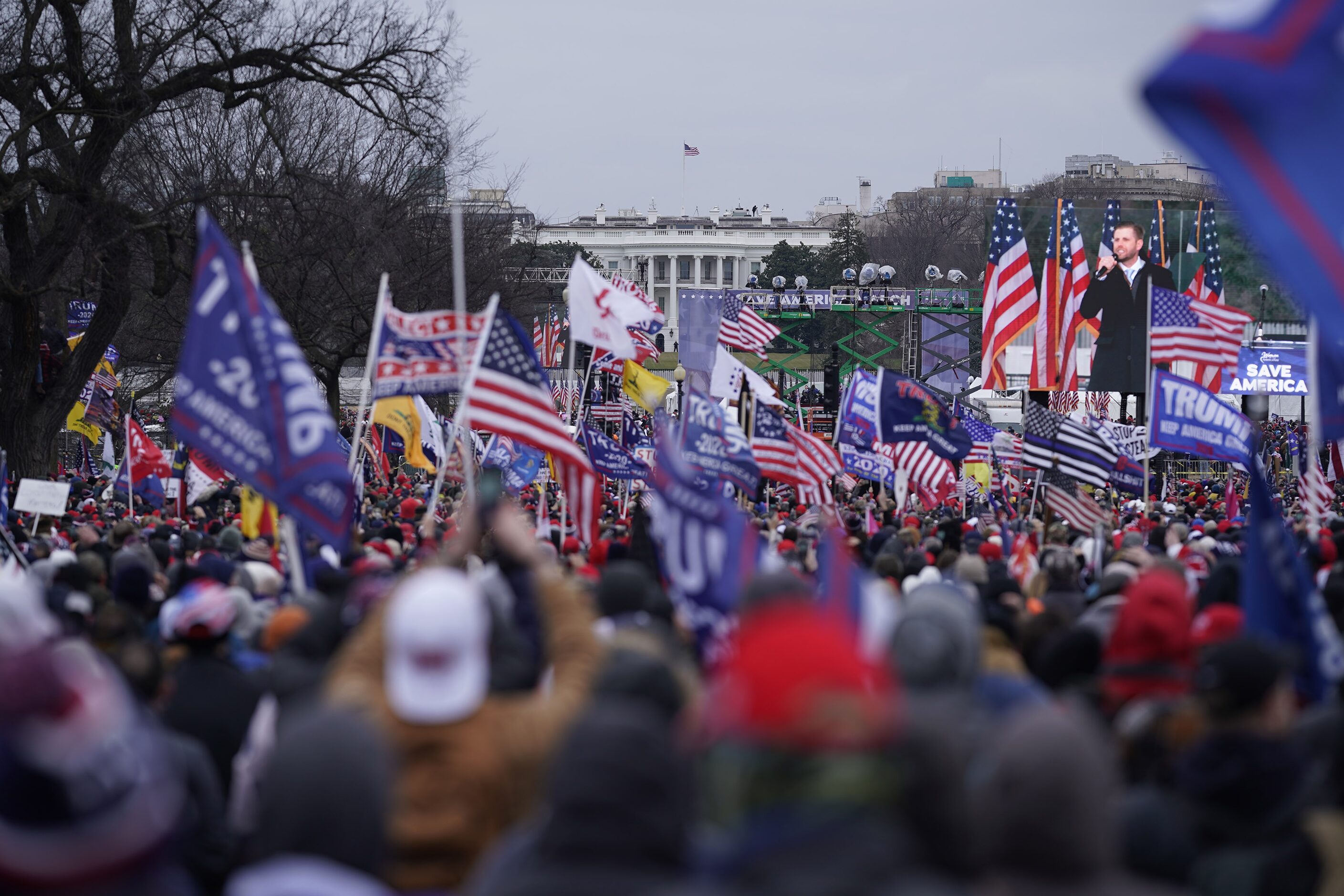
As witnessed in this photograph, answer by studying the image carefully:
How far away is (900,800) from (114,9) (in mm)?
21579

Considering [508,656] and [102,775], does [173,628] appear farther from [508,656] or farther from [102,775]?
[102,775]

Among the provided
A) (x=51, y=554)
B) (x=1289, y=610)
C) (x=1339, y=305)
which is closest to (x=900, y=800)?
(x=1339, y=305)

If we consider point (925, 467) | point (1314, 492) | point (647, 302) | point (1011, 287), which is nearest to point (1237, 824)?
point (1314, 492)

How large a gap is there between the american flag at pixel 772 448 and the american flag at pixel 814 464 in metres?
0.11

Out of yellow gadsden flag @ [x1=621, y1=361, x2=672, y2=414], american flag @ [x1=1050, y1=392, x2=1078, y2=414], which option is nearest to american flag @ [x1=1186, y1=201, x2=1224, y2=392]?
american flag @ [x1=1050, y1=392, x2=1078, y2=414]

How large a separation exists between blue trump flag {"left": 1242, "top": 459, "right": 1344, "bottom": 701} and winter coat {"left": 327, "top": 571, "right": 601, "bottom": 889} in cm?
266

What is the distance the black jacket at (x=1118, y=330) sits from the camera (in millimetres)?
38125

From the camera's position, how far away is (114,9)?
21.9 m

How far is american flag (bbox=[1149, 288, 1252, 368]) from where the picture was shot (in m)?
18.9

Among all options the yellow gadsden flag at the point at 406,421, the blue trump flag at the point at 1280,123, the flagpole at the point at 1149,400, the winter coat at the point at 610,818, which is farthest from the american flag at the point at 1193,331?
the winter coat at the point at 610,818

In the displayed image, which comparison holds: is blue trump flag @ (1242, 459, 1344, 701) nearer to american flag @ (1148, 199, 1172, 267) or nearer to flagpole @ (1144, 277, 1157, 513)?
flagpole @ (1144, 277, 1157, 513)

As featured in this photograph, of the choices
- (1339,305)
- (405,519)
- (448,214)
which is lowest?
(405,519)

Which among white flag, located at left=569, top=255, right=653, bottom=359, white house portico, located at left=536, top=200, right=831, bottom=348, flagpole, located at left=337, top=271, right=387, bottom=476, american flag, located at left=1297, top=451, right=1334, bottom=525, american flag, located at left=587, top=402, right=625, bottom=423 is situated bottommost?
american flag, located at left=1297, top=451, right=1334, bottom=525

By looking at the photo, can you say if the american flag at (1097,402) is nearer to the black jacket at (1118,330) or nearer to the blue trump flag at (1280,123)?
the black jacket at (1118,330)
